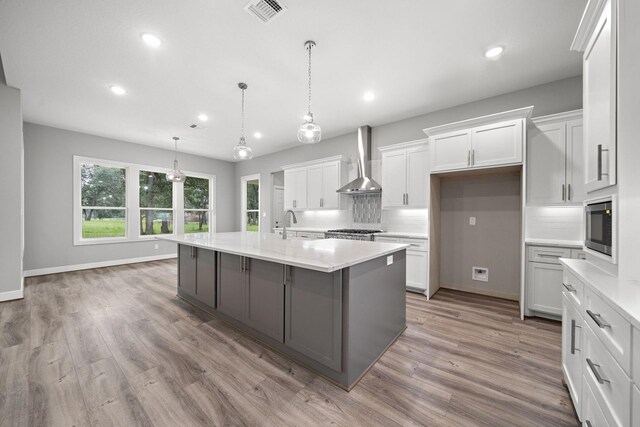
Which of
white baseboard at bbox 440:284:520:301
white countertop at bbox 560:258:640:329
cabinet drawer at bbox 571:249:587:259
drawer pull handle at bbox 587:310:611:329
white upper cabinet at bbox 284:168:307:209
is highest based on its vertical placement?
white upper cabinet at bbox 284:168:307:209

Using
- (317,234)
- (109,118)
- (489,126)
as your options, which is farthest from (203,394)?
(109,118)

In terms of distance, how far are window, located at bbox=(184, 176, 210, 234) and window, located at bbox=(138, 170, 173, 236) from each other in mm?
392

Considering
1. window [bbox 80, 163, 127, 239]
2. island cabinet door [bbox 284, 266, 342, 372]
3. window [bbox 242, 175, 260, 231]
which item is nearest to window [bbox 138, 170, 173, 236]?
window [bbox 80, 163, 127, 239]

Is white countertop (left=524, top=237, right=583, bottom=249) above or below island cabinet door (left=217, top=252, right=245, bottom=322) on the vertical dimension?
above

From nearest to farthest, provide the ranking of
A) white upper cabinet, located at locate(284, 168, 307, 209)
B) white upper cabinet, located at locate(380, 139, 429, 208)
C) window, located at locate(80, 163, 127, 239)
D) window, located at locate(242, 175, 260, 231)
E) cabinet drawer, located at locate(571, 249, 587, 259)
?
cabinet drawer, located at locate(571, 249, 587, 259) < white upper cabinet, located at locate(380, 139, 429, 208) < window, located at locate(80, 163, 127, 239) < white upper cabinet, located at locate(284, 168, 307, 209) < window, located at locate(242, 175, 260, 231)

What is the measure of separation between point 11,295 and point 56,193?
2.33m

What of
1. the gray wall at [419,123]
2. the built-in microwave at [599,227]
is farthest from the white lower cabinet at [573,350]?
the gray wall at [419,123]

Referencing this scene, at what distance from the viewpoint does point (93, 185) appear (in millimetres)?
5402

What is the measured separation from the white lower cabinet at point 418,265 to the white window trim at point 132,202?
17.6 feet

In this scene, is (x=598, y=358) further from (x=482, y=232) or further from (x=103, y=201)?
(x=103, y=201)

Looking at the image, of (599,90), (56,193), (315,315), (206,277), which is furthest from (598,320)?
(56,193)

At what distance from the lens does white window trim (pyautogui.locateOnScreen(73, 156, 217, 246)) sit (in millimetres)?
5086

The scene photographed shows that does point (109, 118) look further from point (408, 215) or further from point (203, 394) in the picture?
point (408, 215)

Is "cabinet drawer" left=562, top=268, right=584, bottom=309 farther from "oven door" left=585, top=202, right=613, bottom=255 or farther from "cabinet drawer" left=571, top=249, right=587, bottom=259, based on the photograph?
"cabinet drawer" left=571, top=249, right=587, bottom=259
